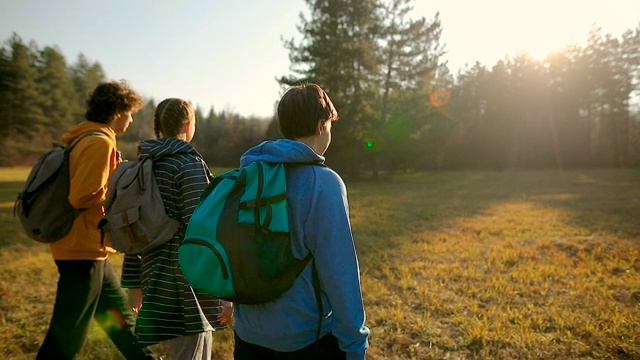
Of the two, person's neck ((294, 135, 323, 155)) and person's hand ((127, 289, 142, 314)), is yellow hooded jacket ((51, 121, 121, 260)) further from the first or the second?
person's neck ((294, 135, 323, 155))

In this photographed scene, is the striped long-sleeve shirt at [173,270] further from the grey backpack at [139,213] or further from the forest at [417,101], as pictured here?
the forest at [417,101]

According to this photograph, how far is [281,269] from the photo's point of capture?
55.7 inches

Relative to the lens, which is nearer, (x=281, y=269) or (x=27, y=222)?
(x=281, y=269)

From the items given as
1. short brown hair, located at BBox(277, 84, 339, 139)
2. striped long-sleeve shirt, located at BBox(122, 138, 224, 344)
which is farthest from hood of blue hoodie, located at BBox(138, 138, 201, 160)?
short brown hair, located at BBox(277, 84, 339, 139)

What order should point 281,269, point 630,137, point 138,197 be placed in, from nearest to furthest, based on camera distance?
point 281,269
point 138,197
point 630,137

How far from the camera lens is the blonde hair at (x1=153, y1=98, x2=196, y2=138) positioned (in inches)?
87.8

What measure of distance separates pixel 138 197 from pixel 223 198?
85 cm

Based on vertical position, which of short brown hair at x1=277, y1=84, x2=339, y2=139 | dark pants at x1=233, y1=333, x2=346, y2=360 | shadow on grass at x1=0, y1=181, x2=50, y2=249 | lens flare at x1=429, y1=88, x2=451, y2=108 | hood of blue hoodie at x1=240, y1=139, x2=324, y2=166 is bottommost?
shadow on grass at x1=0, y1=181, x2=50, y2=249

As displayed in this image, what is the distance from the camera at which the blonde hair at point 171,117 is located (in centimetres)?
223

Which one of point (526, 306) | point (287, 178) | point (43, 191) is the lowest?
point (526, 306)

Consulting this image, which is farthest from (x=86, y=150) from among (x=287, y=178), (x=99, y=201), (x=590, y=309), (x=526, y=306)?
(x=590, y=309)

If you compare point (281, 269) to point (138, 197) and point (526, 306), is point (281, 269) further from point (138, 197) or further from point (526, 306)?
point (526, 306)

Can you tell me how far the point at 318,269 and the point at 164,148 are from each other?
122 cm

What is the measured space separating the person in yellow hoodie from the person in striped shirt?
0.41 metres
